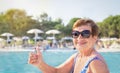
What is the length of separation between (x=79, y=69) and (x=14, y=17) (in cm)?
1516

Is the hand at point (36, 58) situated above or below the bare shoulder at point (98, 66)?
above

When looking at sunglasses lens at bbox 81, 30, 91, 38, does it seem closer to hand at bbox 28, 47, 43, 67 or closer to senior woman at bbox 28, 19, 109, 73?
senior woman at bbox 28, 19, 109, 73

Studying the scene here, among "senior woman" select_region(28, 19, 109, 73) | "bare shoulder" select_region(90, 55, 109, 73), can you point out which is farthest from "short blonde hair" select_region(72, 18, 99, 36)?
"bare shoulder" select_region(90, 55, 109, 73)

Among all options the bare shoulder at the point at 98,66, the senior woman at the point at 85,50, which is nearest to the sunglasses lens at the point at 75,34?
the senior woman at the point at 85,50

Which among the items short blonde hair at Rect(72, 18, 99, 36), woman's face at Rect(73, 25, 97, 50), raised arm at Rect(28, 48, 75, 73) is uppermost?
short blonde hair at Rect(72, 18, 99, 36)

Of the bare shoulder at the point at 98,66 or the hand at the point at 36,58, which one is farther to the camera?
the hand at the point at 36,58

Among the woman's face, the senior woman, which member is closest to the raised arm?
the senior woman

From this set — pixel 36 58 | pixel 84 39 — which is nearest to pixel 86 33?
pixel 84 39

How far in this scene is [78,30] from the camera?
3.36 ft

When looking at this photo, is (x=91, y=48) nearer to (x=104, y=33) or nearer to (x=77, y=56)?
(x=77, y=56)

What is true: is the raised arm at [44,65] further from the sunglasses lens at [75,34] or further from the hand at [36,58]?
the sunglasses lens at [75,34]

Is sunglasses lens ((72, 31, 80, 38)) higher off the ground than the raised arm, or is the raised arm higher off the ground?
sunglasses lens ((72, 31, 80, 38))

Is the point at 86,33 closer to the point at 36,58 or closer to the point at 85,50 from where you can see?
the point at 85,50

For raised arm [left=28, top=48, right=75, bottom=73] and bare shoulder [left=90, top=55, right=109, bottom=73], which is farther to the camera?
raised arm [left=28, top=48, right=75, bottom=73]
